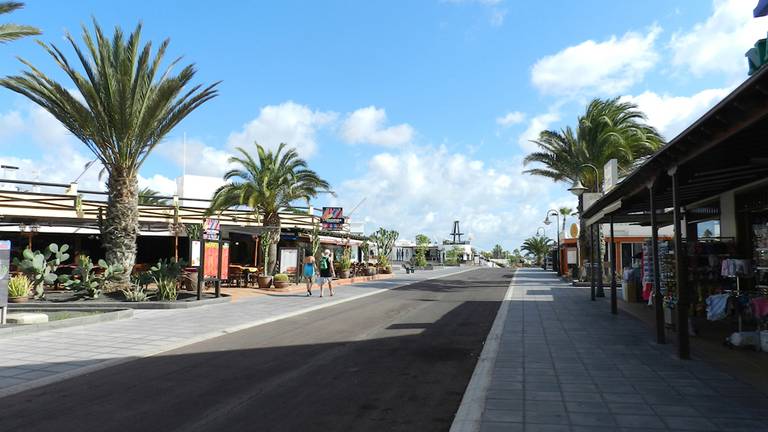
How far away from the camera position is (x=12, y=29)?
11.7 meters

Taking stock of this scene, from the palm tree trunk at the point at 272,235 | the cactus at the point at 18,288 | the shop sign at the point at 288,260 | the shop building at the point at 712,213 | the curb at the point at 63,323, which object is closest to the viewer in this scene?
the shop building at the point at 712,213

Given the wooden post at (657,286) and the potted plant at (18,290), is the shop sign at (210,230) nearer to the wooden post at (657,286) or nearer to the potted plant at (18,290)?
the potted plant at (18,290)

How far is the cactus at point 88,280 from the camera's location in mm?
14133

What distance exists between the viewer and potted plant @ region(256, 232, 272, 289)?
2089 cm

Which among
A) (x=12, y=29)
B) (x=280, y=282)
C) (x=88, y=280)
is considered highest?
(x=12, y=29)

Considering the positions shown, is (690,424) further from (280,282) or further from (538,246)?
(538,246)

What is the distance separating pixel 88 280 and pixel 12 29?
6.46m

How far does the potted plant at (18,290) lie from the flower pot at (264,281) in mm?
8422

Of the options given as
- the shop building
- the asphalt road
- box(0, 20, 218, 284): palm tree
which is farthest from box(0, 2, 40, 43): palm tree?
the shop building

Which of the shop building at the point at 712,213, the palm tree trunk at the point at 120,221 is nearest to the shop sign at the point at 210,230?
the palm tree trunk at the point at 120,221

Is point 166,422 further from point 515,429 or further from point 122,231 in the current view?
point 122,231

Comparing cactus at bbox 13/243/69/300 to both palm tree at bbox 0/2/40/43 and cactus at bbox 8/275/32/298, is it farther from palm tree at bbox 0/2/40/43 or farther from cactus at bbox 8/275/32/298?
palm tree at bbox 0/2/40/43

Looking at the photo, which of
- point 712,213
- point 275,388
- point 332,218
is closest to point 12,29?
point 275,388

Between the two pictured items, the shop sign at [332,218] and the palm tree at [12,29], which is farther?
the shop sign at [332,218]
